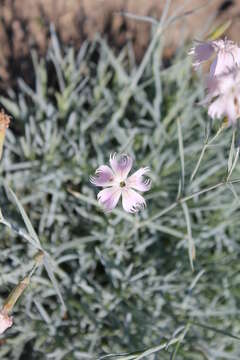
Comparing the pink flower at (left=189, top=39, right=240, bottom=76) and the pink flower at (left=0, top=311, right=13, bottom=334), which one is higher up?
the pink flower at (left=189, top=39, right=240, bottom=76)

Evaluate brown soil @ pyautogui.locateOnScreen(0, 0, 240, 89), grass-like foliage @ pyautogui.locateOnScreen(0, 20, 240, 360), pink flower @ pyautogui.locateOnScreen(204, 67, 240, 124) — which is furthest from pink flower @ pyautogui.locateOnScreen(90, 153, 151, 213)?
brown soil @ pyautogui.locateOnScreen(0, 0, 240, 89)

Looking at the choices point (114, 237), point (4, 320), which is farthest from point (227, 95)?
point (114, 237)

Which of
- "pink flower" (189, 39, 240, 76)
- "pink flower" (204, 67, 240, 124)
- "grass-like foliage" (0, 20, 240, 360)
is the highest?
"pink flower" (189, 39, 240, 76)

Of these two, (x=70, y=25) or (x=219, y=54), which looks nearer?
(x=219, y=54)

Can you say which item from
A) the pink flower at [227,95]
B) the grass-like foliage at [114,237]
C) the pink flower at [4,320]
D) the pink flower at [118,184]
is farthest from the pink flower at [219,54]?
the pink flower at [4,320]

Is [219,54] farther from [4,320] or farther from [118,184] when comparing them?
[4,320]

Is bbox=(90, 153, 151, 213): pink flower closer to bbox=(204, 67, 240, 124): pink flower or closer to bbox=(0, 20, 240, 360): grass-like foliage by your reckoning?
bbox=(204, 67, 240, 124): pink flower
